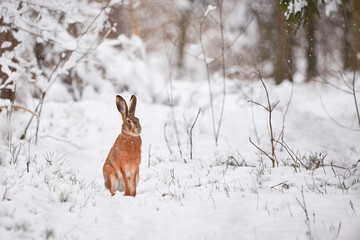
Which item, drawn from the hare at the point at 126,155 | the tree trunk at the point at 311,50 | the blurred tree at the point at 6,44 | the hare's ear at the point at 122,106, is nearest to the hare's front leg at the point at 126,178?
the hare at the point at 126,155

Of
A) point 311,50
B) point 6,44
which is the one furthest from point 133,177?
point 311,50

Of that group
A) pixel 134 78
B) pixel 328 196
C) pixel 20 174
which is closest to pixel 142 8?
pixel 134 78

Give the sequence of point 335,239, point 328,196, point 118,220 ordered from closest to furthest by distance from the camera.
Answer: point 335,239
point 118,220
point 328,196

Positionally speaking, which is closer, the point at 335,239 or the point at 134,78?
the point at 335,239

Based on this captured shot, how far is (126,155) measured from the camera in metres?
2.82

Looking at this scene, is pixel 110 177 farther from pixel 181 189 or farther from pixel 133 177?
pixel 181 189

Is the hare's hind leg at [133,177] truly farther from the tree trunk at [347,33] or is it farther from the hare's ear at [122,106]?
the tree trunk at [347,33]

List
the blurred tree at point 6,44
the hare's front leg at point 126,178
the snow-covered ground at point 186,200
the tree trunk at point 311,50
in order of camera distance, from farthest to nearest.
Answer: the tree trunk at point 311,50 → the blurred tree at point 6,44 → the hare's front leg at point 126,178 → the snow-covered ground at point 186,200

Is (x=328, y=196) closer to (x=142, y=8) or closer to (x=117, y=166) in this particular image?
(x=117, y=166)

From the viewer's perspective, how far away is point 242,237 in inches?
74.7

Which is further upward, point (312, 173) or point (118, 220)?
point (312, 173)

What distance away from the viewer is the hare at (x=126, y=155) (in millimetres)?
2805

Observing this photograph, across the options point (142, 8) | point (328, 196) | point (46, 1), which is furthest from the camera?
point (142, 8)

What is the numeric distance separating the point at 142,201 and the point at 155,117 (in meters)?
4.95
